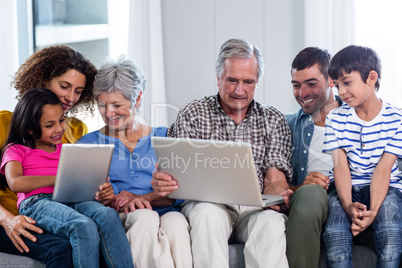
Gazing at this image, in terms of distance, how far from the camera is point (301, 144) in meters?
2.34

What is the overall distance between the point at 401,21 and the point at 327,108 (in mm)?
1041

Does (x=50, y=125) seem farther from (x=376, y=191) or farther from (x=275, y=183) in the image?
(x=376, y=191)

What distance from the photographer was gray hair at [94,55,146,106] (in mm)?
2223

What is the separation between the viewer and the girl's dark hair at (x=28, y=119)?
202 cm

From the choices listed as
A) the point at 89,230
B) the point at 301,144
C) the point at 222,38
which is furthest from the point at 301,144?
the point at 222,38

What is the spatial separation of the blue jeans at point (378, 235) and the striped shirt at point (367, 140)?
0.14 metres

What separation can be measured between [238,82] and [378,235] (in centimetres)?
88

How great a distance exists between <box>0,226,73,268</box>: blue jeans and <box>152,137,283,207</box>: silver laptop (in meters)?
0.45

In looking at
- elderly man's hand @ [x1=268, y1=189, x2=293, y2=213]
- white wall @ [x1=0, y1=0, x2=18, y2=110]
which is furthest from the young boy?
white wall @ [x1=0, y1=0, x2=18, y2=110]

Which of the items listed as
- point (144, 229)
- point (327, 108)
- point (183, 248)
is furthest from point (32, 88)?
point (327, 108)

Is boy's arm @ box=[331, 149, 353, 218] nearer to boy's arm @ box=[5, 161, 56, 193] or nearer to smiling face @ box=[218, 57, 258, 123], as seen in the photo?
smiling face @ box=[218, 57, 258, 123]

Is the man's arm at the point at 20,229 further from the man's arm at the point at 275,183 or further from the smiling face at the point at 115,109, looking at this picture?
the man's arm at the point at 275,183

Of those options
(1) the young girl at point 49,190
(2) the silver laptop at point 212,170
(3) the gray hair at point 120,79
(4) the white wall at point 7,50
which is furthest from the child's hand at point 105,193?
(4) the white wall at point 7,50

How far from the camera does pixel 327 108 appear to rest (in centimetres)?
244
